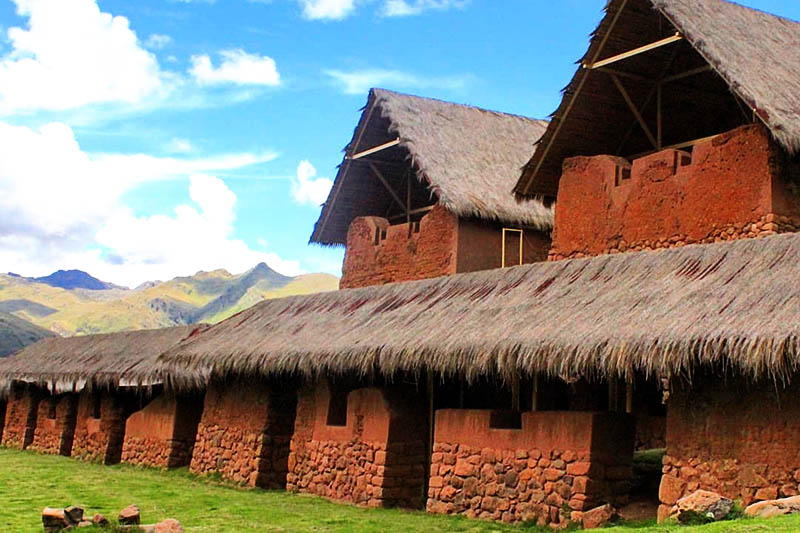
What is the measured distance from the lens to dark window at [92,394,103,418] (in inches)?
846

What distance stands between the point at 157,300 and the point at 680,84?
133554 millimetres

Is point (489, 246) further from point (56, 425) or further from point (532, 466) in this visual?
point (56, 425)

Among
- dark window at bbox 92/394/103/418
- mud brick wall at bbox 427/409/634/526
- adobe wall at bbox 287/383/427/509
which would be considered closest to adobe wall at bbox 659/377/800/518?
mud brick wall at bbox 427/409/634/526

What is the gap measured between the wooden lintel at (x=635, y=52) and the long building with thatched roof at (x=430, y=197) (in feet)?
14.4

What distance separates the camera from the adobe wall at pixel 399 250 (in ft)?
66.2

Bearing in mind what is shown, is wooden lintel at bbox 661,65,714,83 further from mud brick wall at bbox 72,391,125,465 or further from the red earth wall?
mud brick wall at bbox 72,391,125,465

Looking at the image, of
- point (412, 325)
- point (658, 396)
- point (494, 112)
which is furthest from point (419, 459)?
point (494, 112)

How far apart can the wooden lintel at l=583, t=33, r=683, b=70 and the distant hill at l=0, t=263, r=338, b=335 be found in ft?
362

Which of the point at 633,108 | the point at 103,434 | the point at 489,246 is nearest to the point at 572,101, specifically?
the point at 633,108

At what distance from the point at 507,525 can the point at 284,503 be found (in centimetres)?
334

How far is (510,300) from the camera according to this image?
12.5m

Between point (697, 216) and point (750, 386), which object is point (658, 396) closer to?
point (697, 216)

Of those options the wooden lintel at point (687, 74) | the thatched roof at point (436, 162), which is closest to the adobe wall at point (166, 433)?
the thatched roof at point (436, 162)

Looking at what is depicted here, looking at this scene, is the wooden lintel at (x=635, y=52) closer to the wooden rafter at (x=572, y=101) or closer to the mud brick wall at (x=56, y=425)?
the wooden rafter at (x=572, y=101)
